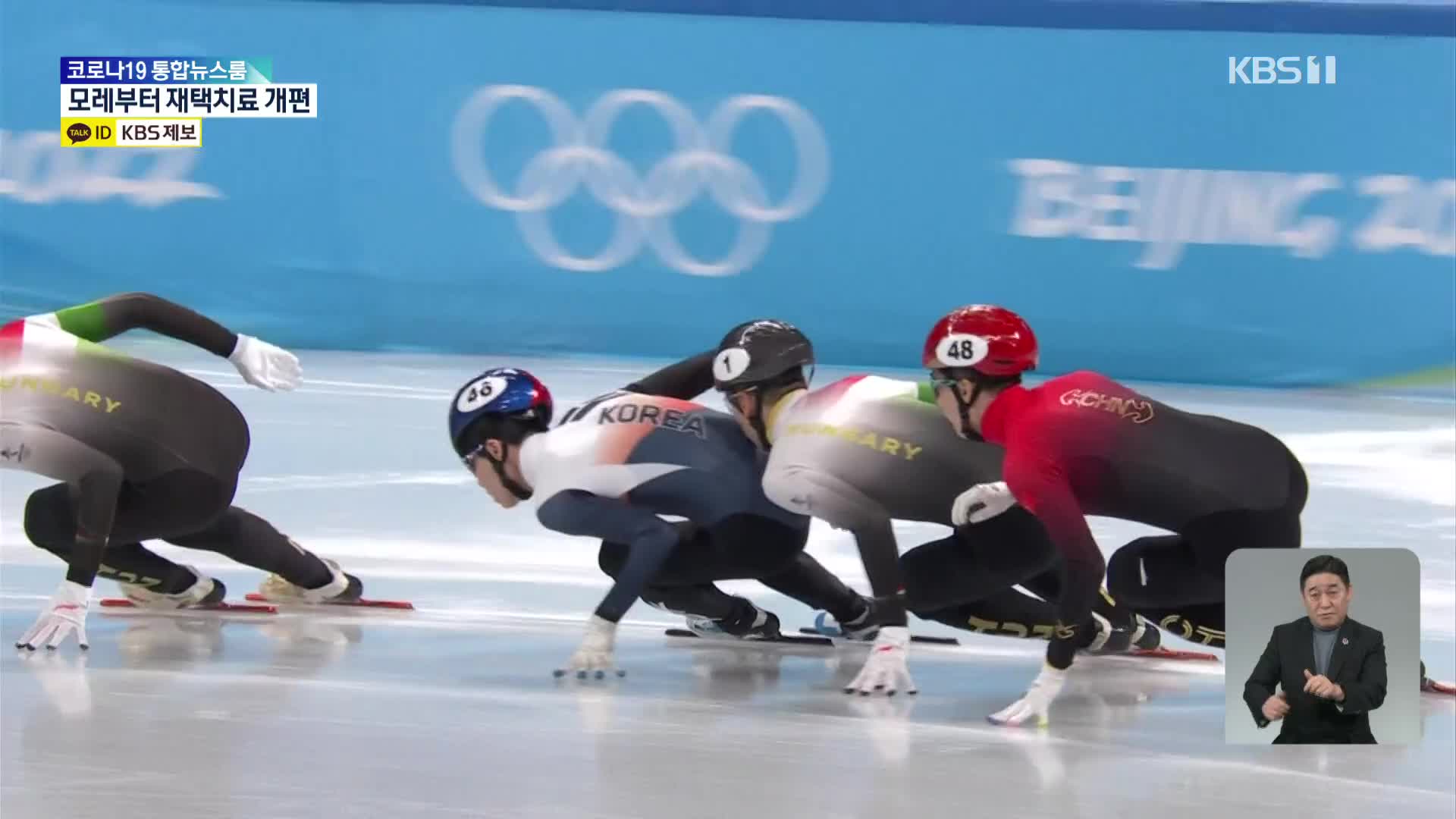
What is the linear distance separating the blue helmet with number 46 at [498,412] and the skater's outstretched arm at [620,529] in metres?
0.24

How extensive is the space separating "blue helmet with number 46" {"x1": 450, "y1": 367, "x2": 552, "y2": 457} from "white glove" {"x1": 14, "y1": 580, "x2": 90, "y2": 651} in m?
1.09

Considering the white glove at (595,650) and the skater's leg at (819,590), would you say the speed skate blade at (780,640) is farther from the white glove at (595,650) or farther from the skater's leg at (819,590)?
the white glove at (595,650)

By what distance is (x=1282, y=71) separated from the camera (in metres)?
7.53

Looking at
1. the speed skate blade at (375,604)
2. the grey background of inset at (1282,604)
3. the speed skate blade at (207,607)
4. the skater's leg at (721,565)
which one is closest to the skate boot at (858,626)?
the skater's leg at (721,565)

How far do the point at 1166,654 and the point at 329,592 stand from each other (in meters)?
2.46

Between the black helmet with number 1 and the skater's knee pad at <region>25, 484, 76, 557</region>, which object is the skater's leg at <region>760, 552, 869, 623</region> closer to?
the black helmet with number 1

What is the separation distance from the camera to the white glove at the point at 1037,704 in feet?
15.0

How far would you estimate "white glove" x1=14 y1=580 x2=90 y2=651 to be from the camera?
16.8 ft

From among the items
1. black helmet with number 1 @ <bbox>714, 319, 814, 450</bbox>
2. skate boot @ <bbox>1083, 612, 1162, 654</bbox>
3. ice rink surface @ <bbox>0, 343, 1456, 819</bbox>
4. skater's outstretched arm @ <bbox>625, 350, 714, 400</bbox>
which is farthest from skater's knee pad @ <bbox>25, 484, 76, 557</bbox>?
skate boot @ <bbox>1083, 612, 1162, 654</bbox>

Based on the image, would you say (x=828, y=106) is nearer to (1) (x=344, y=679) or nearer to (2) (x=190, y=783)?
(1) (x=344, y=679)

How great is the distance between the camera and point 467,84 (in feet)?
24.5

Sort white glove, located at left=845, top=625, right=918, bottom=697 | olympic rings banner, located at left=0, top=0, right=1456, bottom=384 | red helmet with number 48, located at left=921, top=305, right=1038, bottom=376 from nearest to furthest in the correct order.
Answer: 1. red helmet with number 48, located at left=921, top=305, right=1038, bottom=376
2. white glove, located at left=845, top=625, right=918, bottom=697
3. olympic rings banner, located at left=0, top=0, right=1456, bottom=384

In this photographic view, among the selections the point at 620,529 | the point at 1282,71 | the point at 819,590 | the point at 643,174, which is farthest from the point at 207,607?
the point at 1282,71

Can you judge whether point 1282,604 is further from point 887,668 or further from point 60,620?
point 60,620
